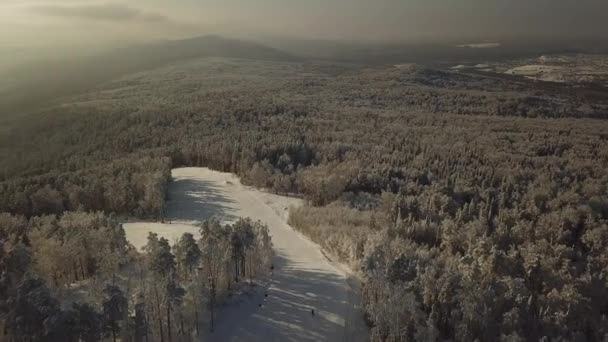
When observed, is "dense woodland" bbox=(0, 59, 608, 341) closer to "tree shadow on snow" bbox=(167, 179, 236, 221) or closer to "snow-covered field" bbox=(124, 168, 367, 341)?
"snow-covered field" bbox=(124, 168, 367, 341)

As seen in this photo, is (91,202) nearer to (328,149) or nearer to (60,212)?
(60,212)

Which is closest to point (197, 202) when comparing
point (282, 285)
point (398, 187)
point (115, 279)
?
point (282, 285)

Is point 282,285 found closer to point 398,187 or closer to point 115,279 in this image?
point 115,279

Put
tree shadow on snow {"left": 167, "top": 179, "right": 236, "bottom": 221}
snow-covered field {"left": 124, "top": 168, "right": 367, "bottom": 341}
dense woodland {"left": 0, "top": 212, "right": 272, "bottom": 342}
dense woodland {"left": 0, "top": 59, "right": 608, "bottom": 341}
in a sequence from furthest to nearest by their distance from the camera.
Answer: tree shadow on snow {"left": 167, "top": 179, "right": 236, "bottom": 221}, snow-covered field {"left": 124, "top": 168, "right": 367, "bottom": 341}, dense woodland {"left": 0, "top": 59, "right": 608, "bottom": 341}, dense woodland {"left": 0, "top": 212, "right": 272, "bottom": 342}

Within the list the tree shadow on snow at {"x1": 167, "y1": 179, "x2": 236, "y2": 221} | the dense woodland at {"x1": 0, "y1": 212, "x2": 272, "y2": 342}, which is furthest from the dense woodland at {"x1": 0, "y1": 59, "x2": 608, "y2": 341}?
the tree shadow on snow at {"x1": 167, "y1": 179, "x2": 236, "y2": 221}

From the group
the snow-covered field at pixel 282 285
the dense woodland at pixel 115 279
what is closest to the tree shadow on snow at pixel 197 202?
the snow-covered field at pixel 282 285

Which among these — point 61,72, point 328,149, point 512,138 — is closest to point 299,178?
point 328,149
